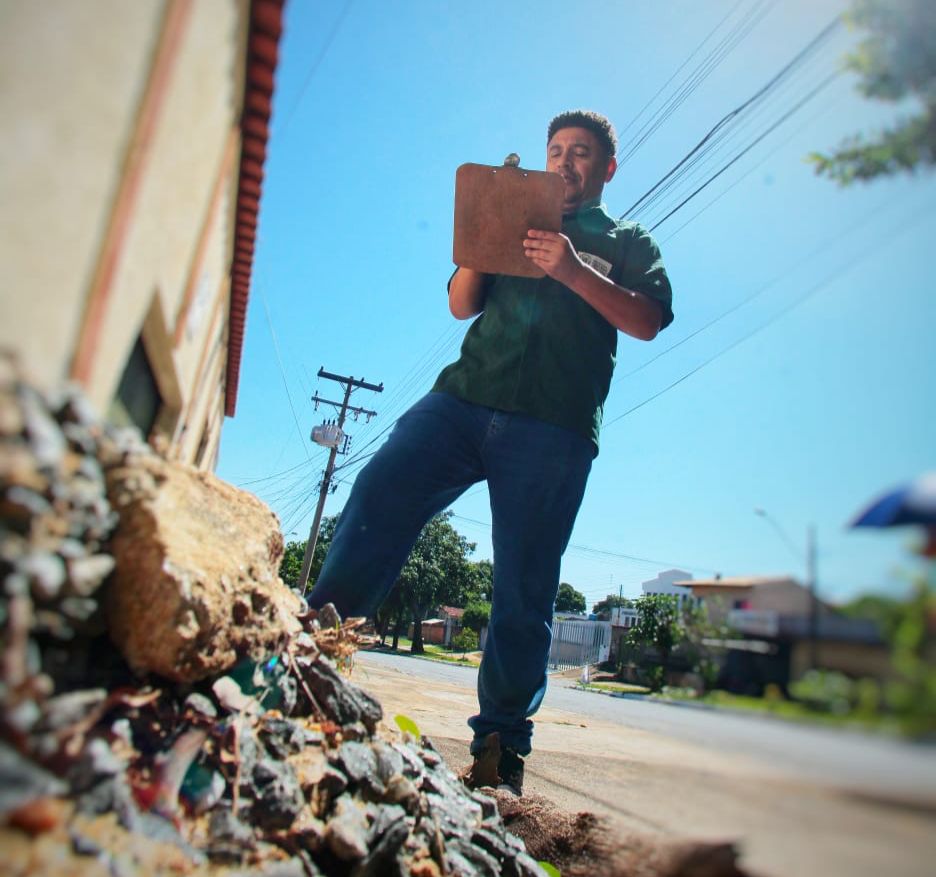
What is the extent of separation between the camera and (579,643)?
2.40 m

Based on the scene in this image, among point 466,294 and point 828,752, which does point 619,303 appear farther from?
point 828,752

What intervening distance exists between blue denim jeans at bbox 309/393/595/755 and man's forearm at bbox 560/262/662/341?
420mm

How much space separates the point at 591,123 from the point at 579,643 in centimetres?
202

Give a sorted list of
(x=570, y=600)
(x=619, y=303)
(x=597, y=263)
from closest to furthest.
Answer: (x=619, y=303) < (x=597, y=263) < (x=570, y=600)

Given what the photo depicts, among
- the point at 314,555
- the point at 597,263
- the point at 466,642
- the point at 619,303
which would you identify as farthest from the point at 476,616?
the point at 619,303

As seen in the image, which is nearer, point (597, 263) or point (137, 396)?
point (137, 396)

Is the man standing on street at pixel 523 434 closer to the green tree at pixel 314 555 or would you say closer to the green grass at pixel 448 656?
the green grass at pixel 448 656

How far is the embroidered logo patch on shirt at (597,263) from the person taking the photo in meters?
2.24

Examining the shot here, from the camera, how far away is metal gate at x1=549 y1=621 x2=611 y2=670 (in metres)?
1.97

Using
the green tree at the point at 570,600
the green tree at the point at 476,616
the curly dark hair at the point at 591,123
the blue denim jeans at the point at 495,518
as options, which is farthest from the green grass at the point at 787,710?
the green tree at the point at 570,600

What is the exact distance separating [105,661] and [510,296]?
1869 millimetres

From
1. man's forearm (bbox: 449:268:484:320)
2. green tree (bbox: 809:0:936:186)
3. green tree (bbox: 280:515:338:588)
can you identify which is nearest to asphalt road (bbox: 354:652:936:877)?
green tree (bbox: 809:0:936:186)

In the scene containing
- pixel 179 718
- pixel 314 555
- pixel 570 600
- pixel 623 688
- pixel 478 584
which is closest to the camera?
pixel 179 718

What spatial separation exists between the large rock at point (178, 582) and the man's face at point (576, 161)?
1779mm
